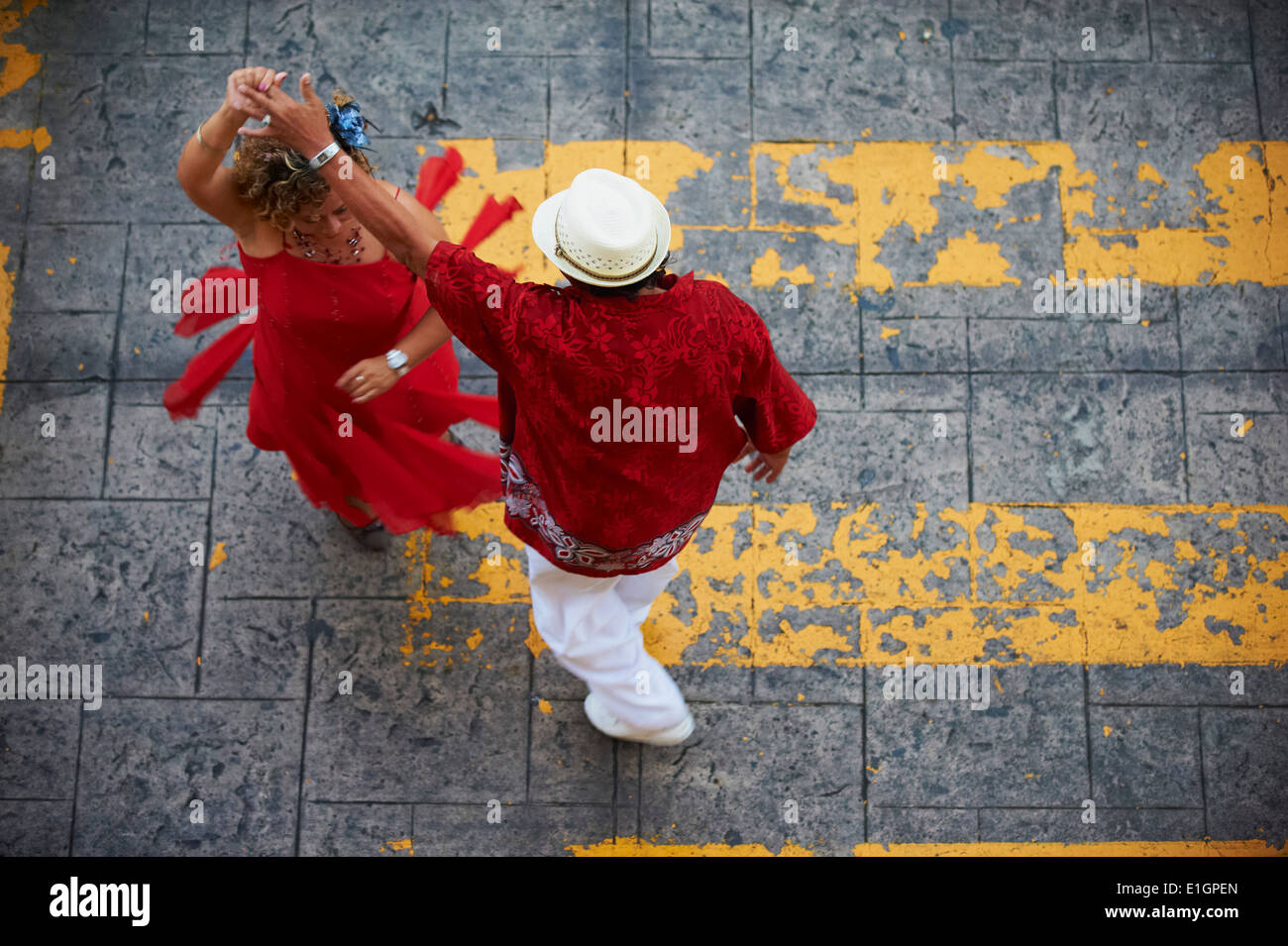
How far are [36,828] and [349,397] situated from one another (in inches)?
85.1

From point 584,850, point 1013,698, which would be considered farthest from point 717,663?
point 1013,698

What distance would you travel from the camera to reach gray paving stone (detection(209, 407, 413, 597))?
13.4 feet

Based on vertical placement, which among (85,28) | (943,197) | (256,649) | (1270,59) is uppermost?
(85,28)

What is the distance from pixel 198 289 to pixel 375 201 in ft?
4.47

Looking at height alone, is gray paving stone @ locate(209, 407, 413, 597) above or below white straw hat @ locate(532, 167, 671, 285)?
below

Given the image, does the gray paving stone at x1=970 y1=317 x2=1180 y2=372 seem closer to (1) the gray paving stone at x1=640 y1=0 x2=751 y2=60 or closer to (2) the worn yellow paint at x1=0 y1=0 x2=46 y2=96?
(1) the gray paving stone at x1=640 y1=0 x2=751 y2=60

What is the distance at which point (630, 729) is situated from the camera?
3693mm

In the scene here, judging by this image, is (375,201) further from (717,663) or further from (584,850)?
(584,850)

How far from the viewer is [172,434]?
13.8 ft

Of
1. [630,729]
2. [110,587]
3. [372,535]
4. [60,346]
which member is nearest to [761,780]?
[630,729]

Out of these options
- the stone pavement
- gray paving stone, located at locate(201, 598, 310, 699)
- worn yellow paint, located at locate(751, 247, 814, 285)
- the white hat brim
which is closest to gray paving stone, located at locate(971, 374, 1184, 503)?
the stone pavement

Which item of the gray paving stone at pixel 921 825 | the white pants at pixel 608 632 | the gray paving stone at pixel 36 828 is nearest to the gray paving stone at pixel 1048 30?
the white pants at pixel 608 632

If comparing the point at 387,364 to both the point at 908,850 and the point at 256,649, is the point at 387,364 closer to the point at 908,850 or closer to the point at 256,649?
the point at 256,649

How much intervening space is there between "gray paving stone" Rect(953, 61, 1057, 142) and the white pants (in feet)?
8.52
